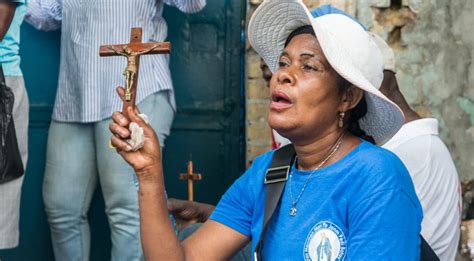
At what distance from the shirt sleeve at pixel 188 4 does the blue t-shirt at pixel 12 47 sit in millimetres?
788

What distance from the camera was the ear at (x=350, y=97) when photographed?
9.98ft

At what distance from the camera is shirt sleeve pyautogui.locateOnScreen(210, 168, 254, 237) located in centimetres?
317

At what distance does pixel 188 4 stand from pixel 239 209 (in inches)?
75.8

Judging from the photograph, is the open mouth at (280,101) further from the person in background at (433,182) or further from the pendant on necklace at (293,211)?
the person in background at (433,182)

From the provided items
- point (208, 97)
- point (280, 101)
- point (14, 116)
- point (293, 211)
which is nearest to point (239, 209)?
point (293, 211)

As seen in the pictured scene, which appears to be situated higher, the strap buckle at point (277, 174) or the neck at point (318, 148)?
the neck at point (318, 148)

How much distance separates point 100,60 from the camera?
4.69 meters

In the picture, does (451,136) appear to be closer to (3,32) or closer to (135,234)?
(135,234)

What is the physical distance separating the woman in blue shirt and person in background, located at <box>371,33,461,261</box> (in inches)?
Answer: 26.9

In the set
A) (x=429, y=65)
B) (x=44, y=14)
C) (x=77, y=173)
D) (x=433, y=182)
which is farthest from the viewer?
(x=429, y=65)

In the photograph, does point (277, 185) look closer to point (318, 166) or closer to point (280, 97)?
point (318, 166)

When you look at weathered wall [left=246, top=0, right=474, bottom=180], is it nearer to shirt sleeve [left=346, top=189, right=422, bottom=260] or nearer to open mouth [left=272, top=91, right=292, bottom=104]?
open mouth [left=272, top=91, right=292, bottom=104]

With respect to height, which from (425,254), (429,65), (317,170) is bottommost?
(425,254)

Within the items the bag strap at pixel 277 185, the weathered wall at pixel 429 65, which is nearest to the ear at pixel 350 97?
the bag strap at pixel 277 185
